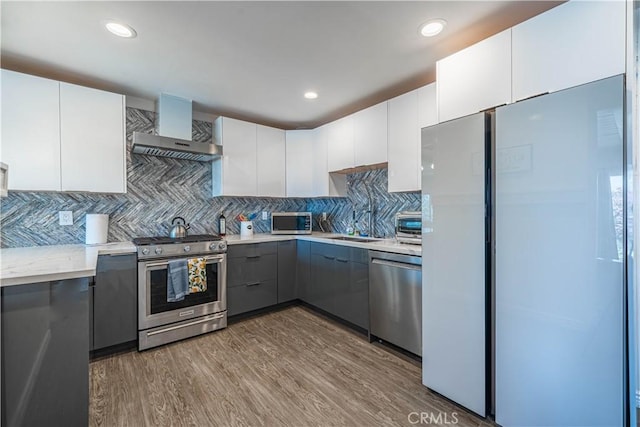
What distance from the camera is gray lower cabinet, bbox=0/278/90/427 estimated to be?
4.01ft

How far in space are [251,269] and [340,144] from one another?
1756mm

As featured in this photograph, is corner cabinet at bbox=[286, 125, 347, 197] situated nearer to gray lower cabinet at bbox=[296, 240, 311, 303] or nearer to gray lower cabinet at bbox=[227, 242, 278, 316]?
gray lower cabinet at bbox=[296, 240, 311, 303]

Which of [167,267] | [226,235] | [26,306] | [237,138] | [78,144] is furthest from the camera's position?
[226,235]

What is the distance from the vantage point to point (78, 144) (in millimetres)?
2369

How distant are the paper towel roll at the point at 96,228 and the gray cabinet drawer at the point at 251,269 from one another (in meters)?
1.17

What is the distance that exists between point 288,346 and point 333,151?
2.17 meters

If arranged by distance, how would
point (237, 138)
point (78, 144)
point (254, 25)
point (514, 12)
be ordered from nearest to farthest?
point (514, 12), point (254, 25), point (78, 144), point (237, 138)

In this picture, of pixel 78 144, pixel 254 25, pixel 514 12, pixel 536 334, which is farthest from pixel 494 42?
pixel 78 144

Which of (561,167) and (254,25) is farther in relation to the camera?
(254,25)

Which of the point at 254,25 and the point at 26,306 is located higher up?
the point at 254,25

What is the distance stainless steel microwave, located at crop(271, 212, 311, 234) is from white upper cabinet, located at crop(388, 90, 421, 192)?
1.29m

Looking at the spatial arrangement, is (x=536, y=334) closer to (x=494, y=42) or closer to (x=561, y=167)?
(x=561, y=167)

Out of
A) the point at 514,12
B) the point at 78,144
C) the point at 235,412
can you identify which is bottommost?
the point at 235,412

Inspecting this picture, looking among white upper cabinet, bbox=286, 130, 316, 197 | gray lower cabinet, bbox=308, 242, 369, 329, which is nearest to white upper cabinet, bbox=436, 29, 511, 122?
gray lower cabinet, bbox=308, 242, 369, 329
